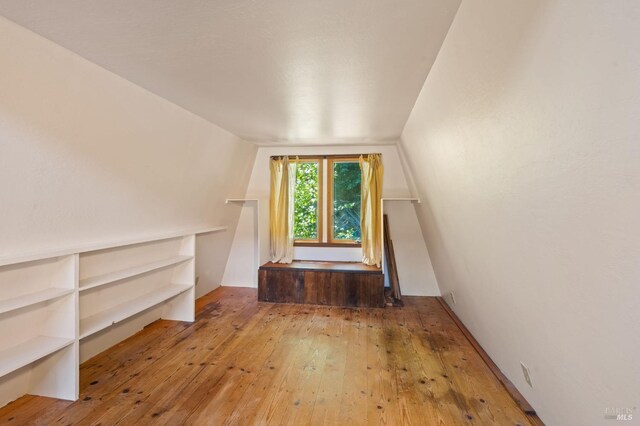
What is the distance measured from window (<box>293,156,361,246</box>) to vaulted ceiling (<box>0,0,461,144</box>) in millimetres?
1947

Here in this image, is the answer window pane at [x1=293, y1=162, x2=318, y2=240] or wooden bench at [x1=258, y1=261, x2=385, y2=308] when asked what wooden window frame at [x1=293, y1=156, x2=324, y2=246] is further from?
wooden bench at [x1=258, y1=261, x2=385, y2=308]

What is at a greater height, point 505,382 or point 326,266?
point 326,266

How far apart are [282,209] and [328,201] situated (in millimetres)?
700

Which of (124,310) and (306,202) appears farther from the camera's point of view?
(306,202)

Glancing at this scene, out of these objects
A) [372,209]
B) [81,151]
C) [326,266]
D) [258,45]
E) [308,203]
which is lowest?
[326,266]

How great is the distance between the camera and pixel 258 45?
1.55 metres

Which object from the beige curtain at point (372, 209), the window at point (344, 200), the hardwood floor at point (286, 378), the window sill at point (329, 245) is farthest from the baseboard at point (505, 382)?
the window at point (344, 200)

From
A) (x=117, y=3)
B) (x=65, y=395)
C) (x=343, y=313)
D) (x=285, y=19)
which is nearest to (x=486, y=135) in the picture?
(x=285, y=19)

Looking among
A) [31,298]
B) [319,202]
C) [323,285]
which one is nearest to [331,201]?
[319,202]

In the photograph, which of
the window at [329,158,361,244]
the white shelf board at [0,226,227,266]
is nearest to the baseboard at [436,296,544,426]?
the window at [329,158,361,244]

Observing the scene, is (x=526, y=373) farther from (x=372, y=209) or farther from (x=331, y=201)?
(x=331, y=201)

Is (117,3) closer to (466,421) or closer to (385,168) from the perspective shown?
(466,421)

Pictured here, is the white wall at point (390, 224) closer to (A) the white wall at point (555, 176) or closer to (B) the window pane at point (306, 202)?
(B) the window pane at point (306, 202)

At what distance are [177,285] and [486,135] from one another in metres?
3.38
